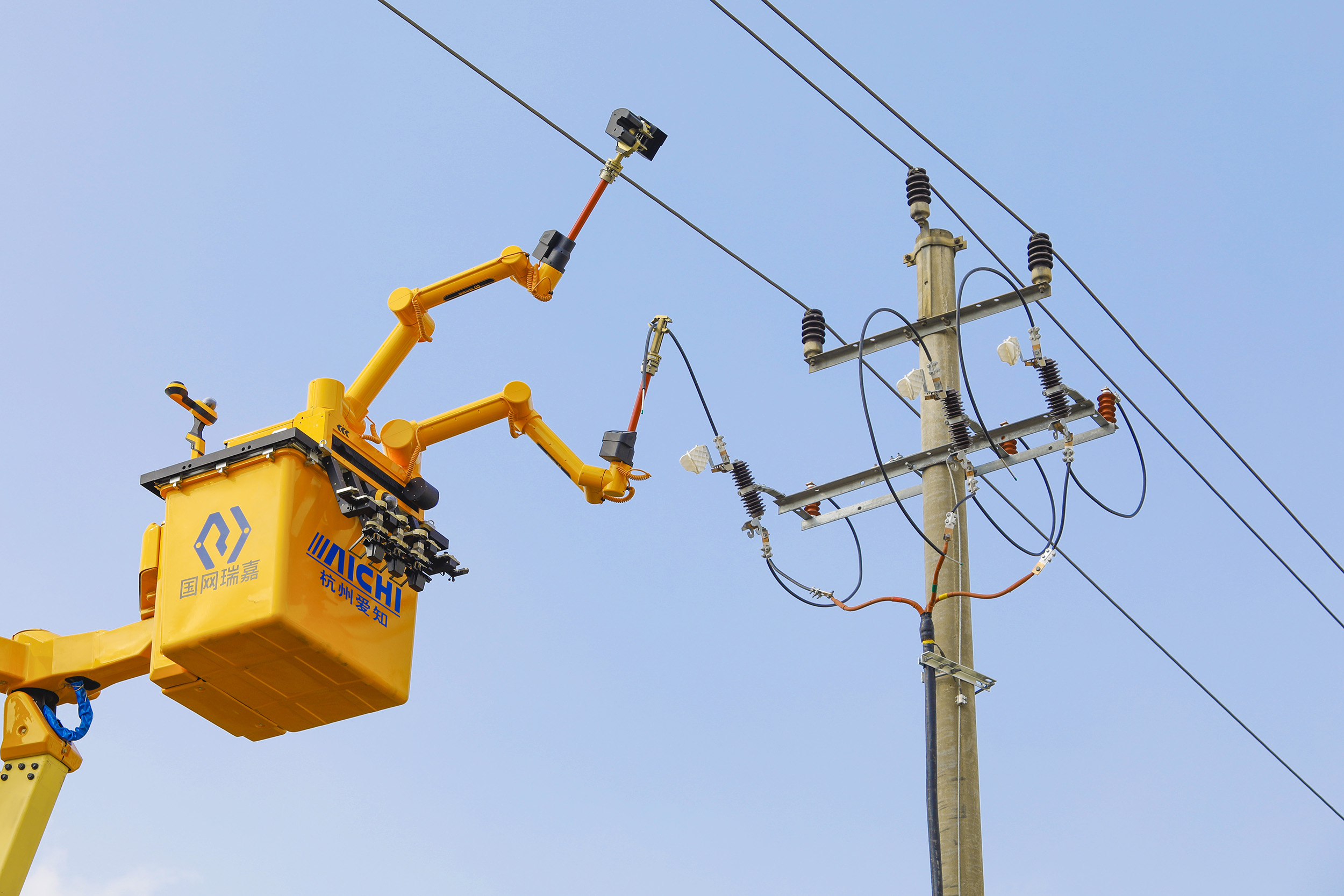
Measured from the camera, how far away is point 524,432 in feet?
43.8

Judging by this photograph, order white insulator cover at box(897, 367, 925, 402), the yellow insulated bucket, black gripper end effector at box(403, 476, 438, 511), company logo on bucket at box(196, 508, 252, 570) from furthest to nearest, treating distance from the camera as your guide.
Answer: white insulator cover at box(897, 367, 925, 402) → black gripper end effector at box(403, 476, 438, 511) → company logo on bucket at box(196, 508, 252, 570) → the yellow insulated bucket

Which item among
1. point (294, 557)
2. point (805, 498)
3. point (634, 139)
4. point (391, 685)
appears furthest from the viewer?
point (805, 498)

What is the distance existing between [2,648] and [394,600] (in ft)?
9.72

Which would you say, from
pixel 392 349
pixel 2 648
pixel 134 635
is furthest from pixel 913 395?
pixel 2 648

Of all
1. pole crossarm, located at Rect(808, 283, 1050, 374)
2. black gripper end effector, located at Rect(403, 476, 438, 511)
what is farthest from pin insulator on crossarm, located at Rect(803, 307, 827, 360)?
black gripper end effector, located at Rect(403, 476, 438, 511)

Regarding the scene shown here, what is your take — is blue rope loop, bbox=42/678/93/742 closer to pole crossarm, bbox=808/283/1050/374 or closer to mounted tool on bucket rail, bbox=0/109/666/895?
mounted tool on bucket rail, bbox=0/109/666/895

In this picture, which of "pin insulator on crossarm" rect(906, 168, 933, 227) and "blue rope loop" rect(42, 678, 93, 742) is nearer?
"blue rope loop" rect(42, 678, 93, 742)

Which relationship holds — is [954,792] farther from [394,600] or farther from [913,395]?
[394,600]

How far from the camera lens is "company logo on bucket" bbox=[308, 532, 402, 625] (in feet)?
38.9

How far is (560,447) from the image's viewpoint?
1339 cm

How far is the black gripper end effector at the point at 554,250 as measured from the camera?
13.2 m

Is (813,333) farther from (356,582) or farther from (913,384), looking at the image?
(356,582)

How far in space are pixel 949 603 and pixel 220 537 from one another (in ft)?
17.0

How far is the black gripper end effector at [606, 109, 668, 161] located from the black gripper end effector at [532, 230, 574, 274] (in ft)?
2.85
